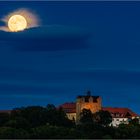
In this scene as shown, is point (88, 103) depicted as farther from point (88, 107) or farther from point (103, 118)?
point (103, 118)

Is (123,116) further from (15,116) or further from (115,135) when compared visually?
(115,135)

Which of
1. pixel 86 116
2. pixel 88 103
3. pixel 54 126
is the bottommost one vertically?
pixel 54 126

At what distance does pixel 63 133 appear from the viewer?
167 feet

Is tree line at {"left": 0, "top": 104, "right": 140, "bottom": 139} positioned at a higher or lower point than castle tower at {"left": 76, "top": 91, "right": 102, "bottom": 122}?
lower

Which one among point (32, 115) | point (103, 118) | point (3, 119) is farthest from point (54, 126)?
point (103, 118)

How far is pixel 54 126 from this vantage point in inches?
2256

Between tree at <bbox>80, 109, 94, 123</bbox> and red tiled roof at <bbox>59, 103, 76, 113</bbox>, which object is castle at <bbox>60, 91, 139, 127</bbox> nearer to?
red tiled roof at <bbox>59, 103, 76, 113</bbox>

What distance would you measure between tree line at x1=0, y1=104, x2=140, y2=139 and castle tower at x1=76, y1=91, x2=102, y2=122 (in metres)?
2.93

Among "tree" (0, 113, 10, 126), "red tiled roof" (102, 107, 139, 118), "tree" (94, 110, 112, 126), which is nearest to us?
"tree" (0, 113, 10, 126)

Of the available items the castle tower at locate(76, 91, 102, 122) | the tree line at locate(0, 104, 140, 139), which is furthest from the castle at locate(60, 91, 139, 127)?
the tree line at locate(0, 104, 140, 139)

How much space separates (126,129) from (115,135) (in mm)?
4175

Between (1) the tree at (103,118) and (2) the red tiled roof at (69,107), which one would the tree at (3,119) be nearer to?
(1) the tree at (103,118)

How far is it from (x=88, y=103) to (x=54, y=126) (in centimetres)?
2532

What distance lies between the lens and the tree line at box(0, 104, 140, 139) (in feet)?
164
